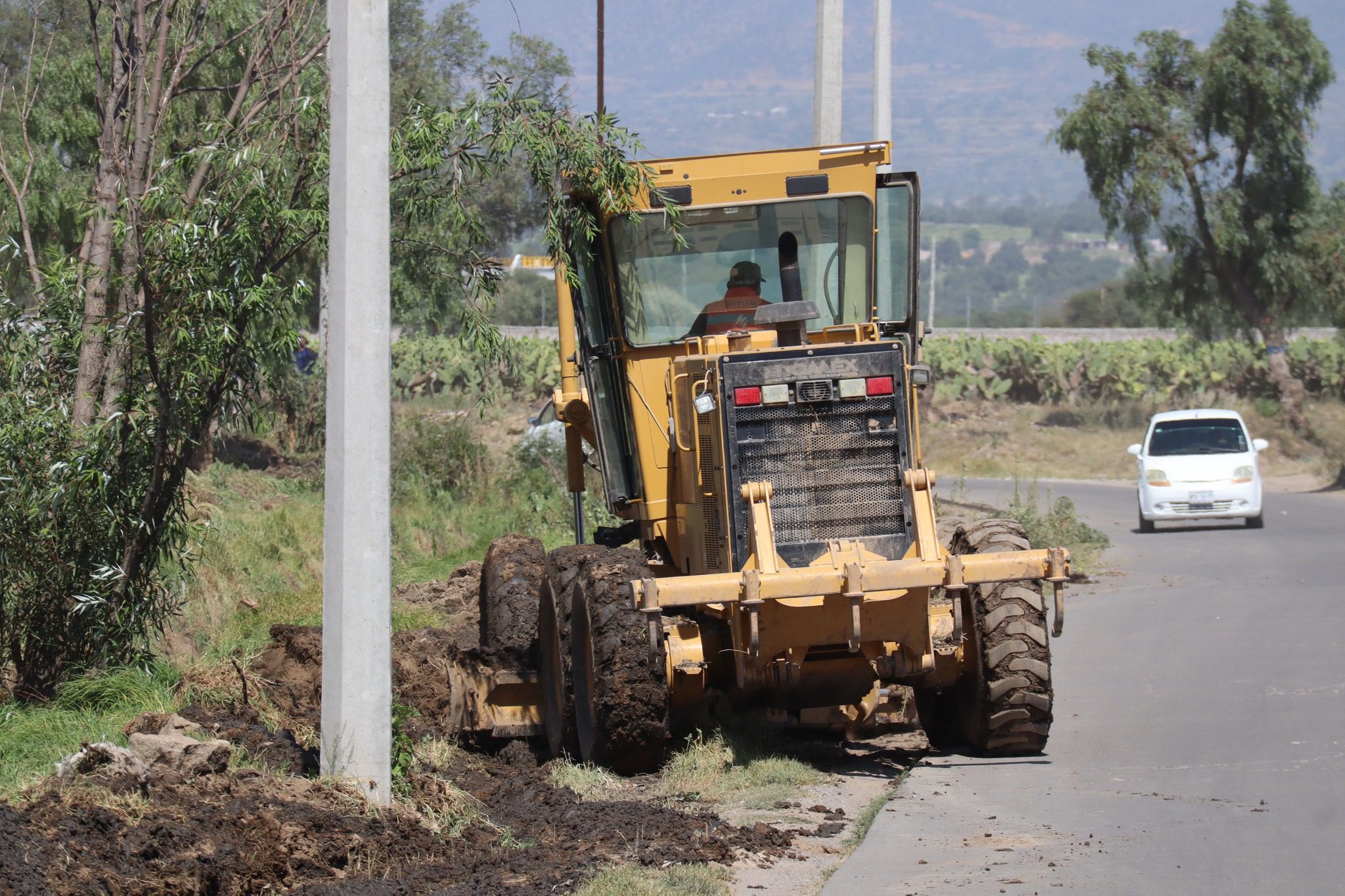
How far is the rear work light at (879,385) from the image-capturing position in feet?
27.8

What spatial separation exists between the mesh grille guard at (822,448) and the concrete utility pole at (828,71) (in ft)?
31.3

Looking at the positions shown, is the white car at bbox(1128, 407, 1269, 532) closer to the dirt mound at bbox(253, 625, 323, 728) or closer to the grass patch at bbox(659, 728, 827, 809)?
the dirt mound at bbox(253, 625, 323, 728)

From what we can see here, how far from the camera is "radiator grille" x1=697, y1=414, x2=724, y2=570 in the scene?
8648 millimetres

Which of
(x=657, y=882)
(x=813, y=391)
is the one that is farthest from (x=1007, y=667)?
(x=657, y=882)

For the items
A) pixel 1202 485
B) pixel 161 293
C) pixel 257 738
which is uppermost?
pixel 161 293

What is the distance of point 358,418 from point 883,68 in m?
14.2

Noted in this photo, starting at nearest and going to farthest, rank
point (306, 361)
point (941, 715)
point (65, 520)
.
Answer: point (65, 520) → point (941, 715) → point (306, 361)

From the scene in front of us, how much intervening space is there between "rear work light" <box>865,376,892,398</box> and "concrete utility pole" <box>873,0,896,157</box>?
11.8 meters

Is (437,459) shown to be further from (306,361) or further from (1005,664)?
(1005,664)

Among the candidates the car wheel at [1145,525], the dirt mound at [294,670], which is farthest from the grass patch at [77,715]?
the car wheel at [1145,525]

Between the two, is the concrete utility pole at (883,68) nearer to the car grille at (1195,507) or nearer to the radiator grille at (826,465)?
the car grille at (1195,507)

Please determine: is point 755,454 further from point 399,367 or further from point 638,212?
point 399,367

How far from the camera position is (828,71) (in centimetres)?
1770

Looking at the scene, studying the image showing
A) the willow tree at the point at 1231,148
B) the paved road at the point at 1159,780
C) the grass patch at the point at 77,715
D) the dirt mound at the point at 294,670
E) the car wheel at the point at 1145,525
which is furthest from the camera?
the willow tree at the point at 1231,148
